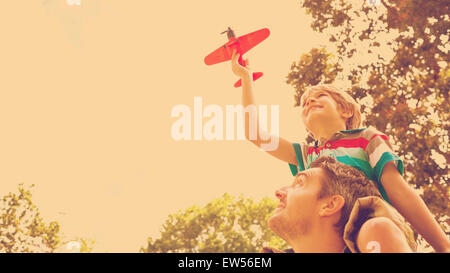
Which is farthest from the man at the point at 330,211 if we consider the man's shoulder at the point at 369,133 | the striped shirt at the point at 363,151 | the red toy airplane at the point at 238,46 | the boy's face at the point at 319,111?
the red toy airplane at the point at 238,46

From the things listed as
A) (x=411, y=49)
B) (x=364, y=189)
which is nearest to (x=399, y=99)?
(x=411, y=49)

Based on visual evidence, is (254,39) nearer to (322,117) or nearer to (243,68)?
(243,68)

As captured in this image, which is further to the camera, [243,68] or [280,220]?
[243,68]

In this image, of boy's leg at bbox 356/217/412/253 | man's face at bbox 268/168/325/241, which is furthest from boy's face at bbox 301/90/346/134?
boy's leg at bbox 356/217/412/253

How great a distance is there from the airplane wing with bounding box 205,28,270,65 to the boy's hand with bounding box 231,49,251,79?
0.33 ft

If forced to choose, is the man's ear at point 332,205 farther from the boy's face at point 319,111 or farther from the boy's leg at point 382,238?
the boy's face at point 319,111

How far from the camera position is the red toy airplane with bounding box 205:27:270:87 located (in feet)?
10.0

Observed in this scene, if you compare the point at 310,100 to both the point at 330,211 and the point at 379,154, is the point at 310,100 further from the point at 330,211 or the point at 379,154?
the point at 330,211

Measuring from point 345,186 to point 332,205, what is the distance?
5.3 inches

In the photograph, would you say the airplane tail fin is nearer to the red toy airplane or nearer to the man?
the red toy airplane

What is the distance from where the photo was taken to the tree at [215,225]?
956 inches

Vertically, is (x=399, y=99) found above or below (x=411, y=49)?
below
